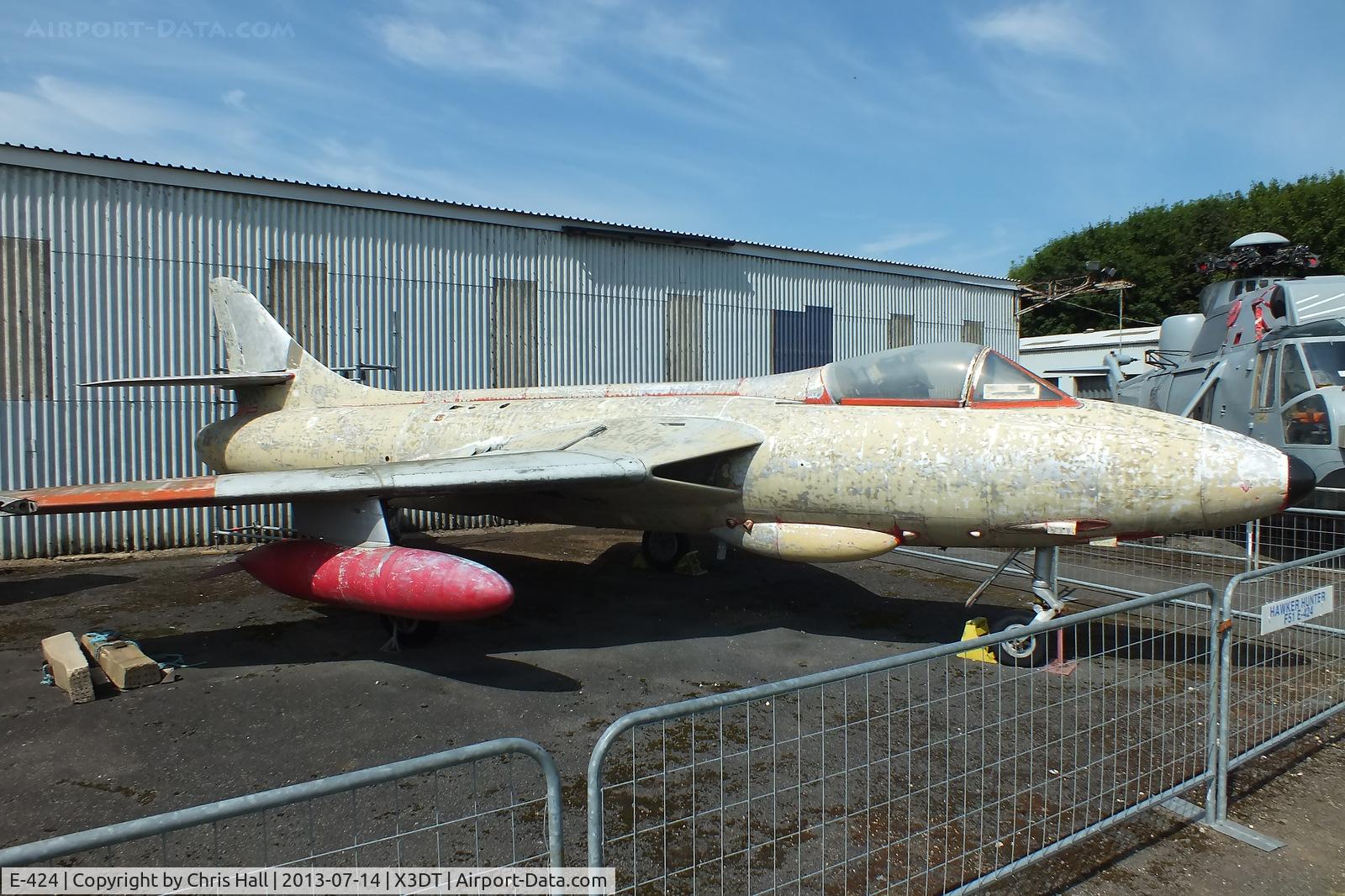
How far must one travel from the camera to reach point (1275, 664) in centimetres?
624

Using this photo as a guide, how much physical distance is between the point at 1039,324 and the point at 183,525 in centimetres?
4332

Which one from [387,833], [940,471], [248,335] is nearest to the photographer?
[387,833]

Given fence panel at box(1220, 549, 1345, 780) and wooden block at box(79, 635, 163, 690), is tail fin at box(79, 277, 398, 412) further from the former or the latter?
fence panel at box(1220, 549, 1345, 780)

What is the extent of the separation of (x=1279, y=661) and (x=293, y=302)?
13.7 meters

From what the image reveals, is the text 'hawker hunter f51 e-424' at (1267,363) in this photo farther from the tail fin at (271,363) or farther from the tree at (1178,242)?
the tree at (1178,242)

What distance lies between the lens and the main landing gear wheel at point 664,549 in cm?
1045

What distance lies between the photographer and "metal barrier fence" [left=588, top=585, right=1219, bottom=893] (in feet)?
11.4

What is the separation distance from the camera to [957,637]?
23.9ft

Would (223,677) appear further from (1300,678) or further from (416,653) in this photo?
(1300,678)

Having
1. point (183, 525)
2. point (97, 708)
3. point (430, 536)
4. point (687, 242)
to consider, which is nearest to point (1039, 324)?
point (687, 242)

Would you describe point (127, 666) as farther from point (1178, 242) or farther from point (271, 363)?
point (1178, 242)

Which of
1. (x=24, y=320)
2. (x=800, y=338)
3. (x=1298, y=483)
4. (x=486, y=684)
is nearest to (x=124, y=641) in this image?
(x=486, y=684)

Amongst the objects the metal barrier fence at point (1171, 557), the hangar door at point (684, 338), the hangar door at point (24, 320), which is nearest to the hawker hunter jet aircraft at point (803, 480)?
the metal barrier fence at point (1171, 557)

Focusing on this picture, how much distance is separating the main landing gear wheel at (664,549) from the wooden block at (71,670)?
6196mm
